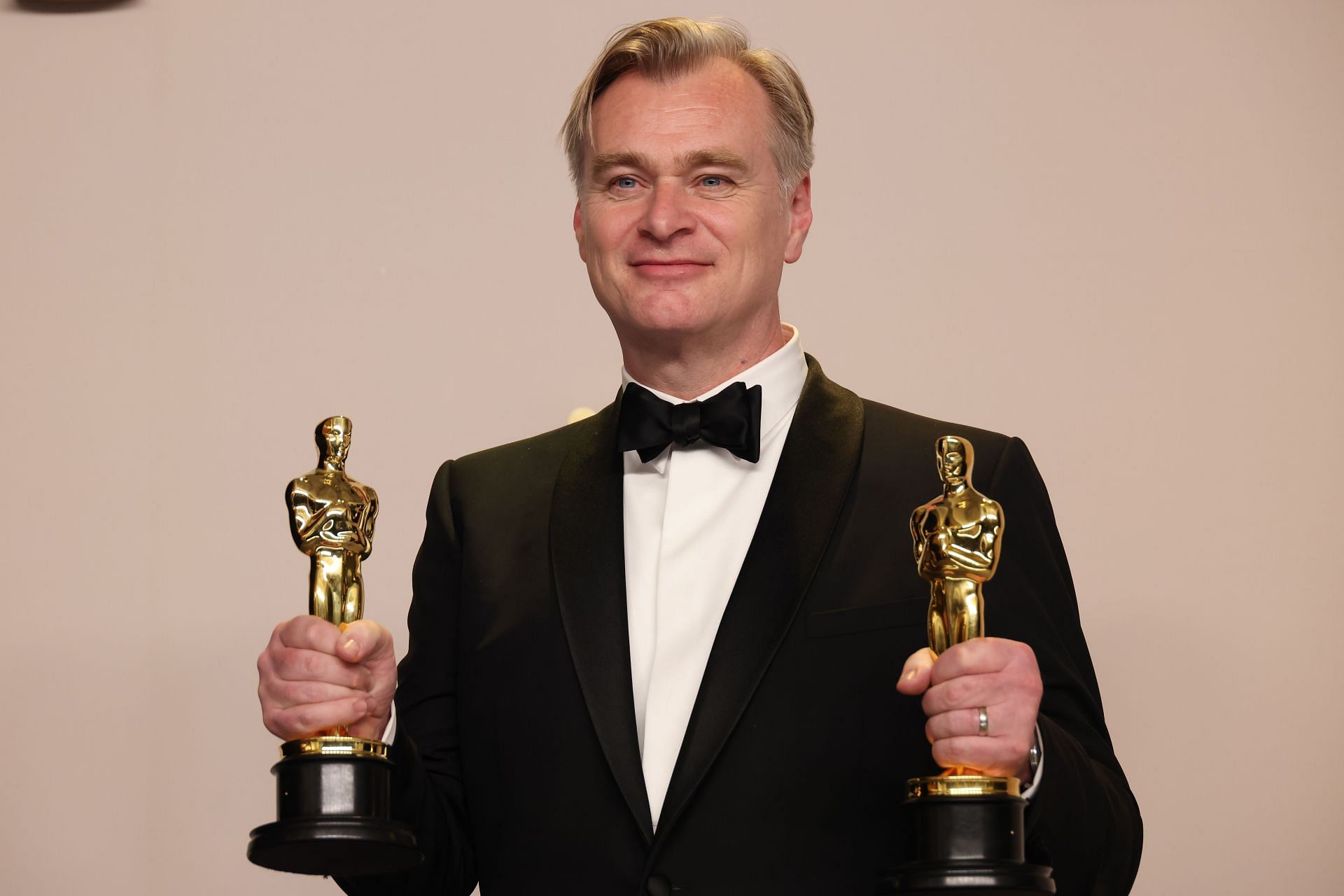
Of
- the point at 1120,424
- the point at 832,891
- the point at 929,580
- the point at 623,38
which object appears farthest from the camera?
the point at 1120,424

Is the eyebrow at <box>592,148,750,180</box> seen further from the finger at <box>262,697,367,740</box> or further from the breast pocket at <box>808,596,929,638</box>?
the finger at <box>262,697,367,740</box>

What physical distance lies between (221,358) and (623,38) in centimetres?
167

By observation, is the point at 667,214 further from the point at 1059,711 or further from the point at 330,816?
the point at 330,816

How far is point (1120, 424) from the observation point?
3.82m

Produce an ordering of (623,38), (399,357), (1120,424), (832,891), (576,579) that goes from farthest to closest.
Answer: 1. (399,357)
2. (1120,424)
3. (623,38)
4. (576,579)
5. (832,891)

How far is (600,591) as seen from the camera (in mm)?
2611

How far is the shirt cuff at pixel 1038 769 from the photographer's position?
217 centimetres

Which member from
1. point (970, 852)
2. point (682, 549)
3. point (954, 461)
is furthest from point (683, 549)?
point (970, 852)

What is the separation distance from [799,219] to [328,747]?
4.34 ft

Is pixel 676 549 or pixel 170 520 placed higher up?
pixel 170 520

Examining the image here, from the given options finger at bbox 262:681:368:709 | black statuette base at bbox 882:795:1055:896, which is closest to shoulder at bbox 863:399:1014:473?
black statuette base at bbox 882:795:1055:896

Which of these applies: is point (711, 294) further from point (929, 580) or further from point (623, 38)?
point (929, 580)

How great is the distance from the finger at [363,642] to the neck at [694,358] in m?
0.77

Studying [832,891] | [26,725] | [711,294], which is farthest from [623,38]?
[26,725]
